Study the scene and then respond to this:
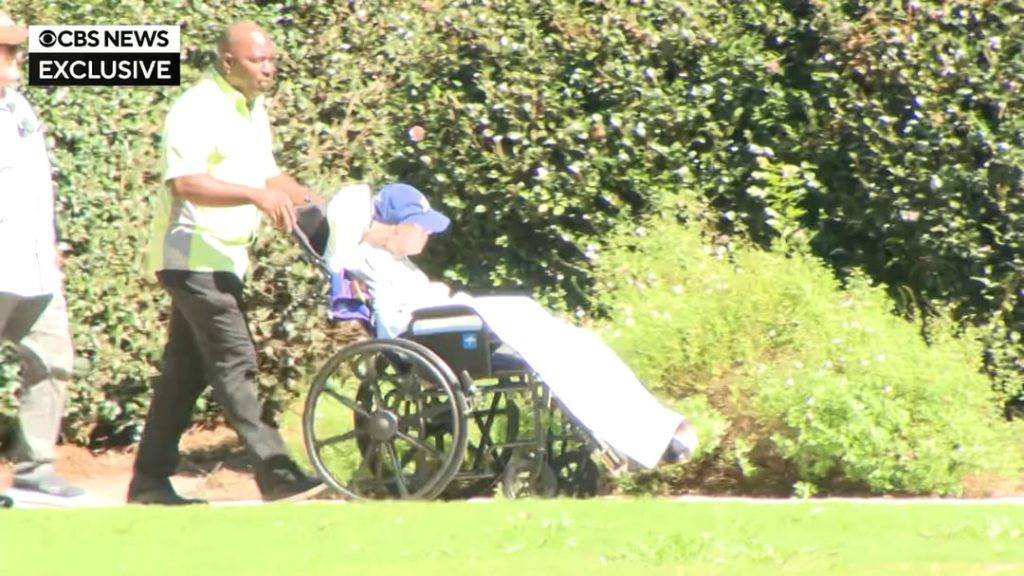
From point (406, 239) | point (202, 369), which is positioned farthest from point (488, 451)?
point (202, 369)

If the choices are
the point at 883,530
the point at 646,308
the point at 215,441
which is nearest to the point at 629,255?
the point at 646,308

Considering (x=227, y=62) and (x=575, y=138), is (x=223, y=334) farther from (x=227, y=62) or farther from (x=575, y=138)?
(x=575, y=138)

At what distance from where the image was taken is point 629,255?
1012cm

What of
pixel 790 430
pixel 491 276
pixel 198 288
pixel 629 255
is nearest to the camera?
pixel 198 288

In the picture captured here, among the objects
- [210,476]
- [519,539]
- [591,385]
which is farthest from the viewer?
[210,476]

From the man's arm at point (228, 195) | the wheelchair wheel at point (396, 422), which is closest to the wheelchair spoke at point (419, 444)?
the wheelchair wheel at point (396, 422)

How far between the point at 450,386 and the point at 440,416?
11.8 inches

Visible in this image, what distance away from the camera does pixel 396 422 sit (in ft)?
27.7

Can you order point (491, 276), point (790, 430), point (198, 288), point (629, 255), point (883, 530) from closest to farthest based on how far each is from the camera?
point (883, 530) < point (198, 288) < point (790, 430) < point (629, 255) < point (491, 276)

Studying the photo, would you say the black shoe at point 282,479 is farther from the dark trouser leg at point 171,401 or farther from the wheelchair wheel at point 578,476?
the wheelchair wheel at point 578,476

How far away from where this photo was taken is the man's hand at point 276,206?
313 inches

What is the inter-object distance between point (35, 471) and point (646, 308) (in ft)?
9.40

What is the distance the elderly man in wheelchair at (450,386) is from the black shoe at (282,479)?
80 millimetres

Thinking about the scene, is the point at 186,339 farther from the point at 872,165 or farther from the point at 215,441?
the point at 872,165
